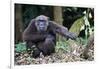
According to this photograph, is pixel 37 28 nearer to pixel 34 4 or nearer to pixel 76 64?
pixel 34 4

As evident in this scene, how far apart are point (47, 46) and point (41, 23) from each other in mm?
256

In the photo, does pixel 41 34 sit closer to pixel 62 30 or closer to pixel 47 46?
pixel 47 46

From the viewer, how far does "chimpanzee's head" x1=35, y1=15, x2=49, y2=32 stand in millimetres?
2215

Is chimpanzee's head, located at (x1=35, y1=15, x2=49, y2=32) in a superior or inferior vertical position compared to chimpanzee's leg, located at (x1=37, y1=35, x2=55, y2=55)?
superior

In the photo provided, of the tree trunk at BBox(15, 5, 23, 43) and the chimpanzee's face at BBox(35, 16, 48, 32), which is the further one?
the chimpanzee's face at BBox(35, 16, 48, 32)

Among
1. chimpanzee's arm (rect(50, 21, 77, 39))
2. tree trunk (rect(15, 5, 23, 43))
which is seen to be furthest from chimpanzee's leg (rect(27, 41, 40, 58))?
chimpanzee's arm (rect(50, 21, 77, 39))

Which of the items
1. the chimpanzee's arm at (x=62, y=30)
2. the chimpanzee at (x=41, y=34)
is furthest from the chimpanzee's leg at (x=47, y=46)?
the chimpanzee's arm at (x=62, y=30)

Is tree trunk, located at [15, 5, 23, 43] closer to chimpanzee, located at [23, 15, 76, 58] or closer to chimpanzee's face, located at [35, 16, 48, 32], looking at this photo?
chimpanzee, located at [23, 15, 76, 58]

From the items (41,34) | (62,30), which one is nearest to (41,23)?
(41,34)

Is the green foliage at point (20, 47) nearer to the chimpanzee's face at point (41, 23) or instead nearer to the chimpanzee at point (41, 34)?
the chimpanzee at point (41, 34)

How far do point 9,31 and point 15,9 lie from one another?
0.23m

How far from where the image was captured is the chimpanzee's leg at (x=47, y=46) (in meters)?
2.23
